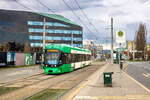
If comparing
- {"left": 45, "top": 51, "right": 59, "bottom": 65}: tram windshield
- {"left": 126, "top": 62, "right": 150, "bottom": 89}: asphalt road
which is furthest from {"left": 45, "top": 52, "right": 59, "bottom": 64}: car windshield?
{"left": 126, "top": 62, "right": 150, "bottom": 89}: asphalt road

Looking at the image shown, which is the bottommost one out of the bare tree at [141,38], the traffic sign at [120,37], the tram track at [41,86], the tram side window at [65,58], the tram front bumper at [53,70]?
the tram track at [41,86]

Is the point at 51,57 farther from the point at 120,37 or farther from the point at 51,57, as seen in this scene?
the point at 120,37

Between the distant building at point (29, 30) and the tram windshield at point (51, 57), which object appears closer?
the tram windshield at point (51, 57)

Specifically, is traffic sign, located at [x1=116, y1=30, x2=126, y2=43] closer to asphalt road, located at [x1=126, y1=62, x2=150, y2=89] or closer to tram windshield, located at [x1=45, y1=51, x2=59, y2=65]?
asphalt road, located at [x1=126, y1=62, x2=150, y2=89]

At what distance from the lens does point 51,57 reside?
21641 mm

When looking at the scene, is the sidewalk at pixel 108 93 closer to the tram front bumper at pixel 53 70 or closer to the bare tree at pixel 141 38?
the tram front bumper at pixel 53 70

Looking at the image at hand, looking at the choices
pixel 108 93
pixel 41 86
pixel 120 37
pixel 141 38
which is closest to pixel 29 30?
pixel 141 38

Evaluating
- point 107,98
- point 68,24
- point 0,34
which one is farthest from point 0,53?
point 68,24

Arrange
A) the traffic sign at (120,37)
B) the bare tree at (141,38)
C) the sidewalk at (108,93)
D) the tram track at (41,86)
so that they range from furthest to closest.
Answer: the bare tree at (141,38), the traffic sign at (120,37), the tram track at (41,86), the sidewalk at (108,93)

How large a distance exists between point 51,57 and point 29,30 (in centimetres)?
5842

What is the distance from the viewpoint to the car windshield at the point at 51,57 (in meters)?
21.4

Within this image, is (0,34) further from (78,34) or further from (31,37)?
(78,34)

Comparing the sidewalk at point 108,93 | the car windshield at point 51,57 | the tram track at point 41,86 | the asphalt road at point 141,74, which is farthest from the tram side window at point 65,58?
the sidewalk at point 108,93

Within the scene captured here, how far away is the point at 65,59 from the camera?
22.7m
